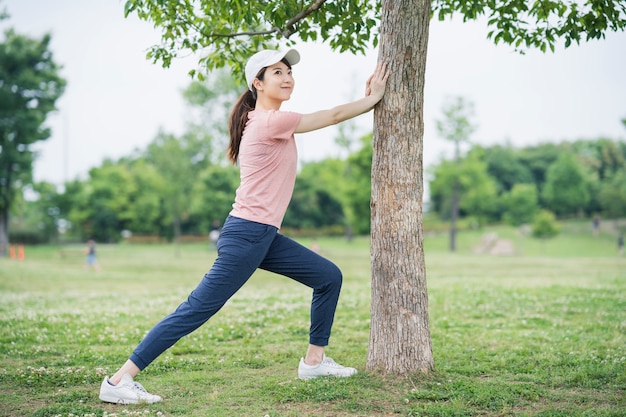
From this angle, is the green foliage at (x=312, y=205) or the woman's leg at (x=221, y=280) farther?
the green foliage at (x=312, y=205)

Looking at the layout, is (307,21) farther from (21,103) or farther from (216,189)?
(216,189)

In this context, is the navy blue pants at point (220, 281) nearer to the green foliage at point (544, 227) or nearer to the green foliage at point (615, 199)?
the green foliage at point (544, 227)

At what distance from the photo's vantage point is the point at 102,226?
229 ft

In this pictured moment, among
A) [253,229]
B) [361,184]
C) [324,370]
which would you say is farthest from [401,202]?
[361,184]

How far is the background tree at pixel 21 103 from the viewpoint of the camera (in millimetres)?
42062

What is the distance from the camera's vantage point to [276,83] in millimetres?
5203

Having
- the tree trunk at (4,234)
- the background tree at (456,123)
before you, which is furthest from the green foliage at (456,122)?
the tree trunk at (4,234)

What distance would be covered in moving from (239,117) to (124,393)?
2457mm

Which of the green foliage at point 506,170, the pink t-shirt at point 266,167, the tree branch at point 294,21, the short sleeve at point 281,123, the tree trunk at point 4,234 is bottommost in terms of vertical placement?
the tree trunk at point 4,234

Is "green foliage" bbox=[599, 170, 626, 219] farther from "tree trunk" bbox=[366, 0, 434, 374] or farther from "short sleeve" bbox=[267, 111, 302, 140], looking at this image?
"short sleeve" bbox=[267, 111, 302, 140]

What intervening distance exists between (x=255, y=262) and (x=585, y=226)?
77.6 meters

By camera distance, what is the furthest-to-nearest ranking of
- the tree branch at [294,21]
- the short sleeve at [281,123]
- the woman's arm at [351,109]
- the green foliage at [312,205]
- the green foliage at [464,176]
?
the green foliage at [312,205], the green foliage at [464,176], the tree branch at [294,21], the woman's arm at [351,109], the short sleeve at [281,123]

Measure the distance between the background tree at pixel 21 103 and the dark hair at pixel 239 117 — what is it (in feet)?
135

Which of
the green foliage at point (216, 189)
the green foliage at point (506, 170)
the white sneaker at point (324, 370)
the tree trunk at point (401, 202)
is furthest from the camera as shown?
the green foliage at point (506, 170)
